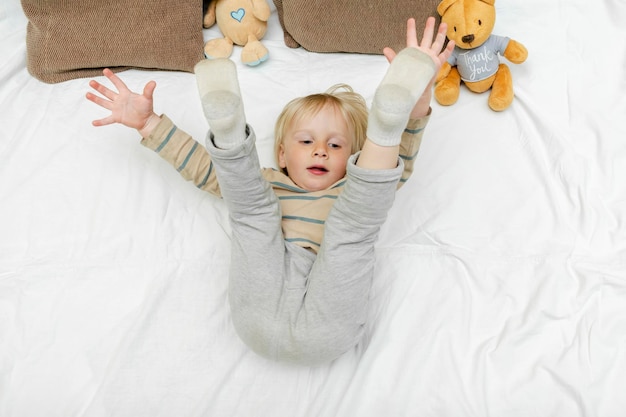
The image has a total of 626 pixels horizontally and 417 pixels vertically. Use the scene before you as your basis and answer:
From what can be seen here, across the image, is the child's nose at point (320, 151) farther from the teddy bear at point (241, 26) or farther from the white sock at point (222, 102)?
the teddy bear at point (241, 26)

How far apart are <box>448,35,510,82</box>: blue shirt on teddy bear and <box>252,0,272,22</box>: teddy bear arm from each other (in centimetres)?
45

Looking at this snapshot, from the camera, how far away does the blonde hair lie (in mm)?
1154

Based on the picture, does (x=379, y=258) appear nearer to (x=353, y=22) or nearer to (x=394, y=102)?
(x=394, y=102)

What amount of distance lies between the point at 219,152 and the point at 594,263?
70 centimetres

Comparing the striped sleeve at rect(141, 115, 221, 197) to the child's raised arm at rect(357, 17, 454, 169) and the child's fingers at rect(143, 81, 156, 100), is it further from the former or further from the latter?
the child's raised arm at rect(357, 17, 454, 169)

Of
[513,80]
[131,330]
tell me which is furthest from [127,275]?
[513,80]

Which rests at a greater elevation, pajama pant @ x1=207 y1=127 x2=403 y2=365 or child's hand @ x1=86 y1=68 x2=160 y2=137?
child's hand @ x1=86 y1=68 x2=160 y2=137

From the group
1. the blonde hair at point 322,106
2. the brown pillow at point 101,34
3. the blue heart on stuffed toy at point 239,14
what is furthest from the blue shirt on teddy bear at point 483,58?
the brown pillow at point 101,34

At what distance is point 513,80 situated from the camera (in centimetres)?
133

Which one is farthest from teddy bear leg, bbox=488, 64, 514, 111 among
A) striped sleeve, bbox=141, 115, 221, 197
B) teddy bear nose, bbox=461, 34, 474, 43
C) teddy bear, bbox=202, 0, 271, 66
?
striped sleeve, bbox=141, 115, 221, 197

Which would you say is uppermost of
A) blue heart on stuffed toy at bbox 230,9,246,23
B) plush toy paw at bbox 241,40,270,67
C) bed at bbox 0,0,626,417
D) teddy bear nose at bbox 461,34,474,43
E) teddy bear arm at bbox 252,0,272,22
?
teddy bear nose at bbox 461,34,474,43

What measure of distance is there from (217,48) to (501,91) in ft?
2.16

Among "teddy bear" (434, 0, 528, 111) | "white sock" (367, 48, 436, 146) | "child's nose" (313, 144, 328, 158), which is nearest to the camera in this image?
"white sock" (367, 48, 436, 146)

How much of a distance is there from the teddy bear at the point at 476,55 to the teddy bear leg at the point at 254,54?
403 mm
